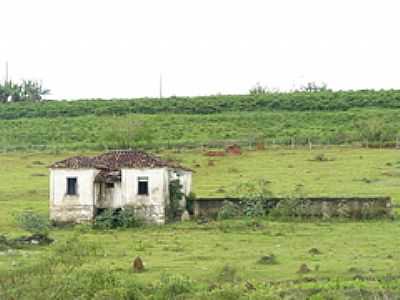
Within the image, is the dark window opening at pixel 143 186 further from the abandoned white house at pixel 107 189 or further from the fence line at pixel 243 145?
the fence line at pixel 243 145

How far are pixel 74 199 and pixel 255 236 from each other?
36.1 feet

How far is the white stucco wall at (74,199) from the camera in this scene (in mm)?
52934

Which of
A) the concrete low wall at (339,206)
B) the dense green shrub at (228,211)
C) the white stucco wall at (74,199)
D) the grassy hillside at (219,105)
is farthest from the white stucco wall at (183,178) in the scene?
the grassy hillside at (219,105)

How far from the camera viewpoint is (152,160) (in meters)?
54.0

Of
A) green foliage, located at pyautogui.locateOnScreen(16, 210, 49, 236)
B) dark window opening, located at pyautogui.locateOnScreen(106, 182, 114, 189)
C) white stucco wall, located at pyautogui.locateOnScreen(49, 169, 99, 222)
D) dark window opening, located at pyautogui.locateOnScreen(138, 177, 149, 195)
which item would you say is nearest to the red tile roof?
white stucco wall, located at pyautogui.locateOnScreen(49, 169, 99, 222)

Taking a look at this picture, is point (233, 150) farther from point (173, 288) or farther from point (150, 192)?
point (173, 288)

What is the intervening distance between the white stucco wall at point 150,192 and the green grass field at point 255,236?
1.70 metres

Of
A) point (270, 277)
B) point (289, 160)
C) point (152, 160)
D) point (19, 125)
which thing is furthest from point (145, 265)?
point (19, 125)

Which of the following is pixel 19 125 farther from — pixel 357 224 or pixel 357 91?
pixel 357 224

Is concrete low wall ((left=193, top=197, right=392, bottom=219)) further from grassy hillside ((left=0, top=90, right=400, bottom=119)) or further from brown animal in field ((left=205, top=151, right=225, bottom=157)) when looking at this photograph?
grassy hillside ((left=0, top=90, right=400, bottom=119))

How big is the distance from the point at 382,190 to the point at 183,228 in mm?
13577

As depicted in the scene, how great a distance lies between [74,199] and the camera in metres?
53.2

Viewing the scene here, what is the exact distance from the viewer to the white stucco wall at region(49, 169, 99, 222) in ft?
174

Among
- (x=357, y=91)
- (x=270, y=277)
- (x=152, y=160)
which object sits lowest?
(x=270, y=277)
